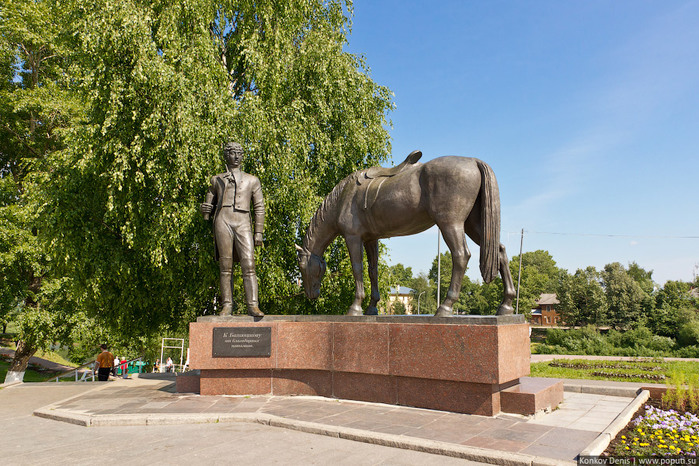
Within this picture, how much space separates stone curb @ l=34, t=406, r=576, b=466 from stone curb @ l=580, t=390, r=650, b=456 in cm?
50

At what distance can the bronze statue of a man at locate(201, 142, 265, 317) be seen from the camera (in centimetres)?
853

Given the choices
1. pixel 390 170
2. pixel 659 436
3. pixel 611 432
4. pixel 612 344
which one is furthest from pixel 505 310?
pixel 612 344

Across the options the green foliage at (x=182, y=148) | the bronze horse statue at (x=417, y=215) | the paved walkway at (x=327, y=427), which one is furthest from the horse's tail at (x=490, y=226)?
the green foliage at (x=182, y=148)

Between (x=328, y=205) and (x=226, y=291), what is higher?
(x=328, y=205)

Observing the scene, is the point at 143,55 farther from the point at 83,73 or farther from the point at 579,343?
the point at 579,343

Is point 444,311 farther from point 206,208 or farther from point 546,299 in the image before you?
point 546,299

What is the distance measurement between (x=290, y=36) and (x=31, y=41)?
10.4 meters

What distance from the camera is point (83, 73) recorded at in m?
12.2

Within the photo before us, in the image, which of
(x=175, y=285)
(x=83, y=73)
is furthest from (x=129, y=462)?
(x=83, y=73)

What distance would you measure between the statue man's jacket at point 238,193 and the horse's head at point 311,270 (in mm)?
903

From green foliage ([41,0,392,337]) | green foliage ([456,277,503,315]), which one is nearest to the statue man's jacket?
green foliage ([41,0,392,337])

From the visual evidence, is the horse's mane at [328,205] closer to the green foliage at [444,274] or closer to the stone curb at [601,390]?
the stone curb at [601,390]

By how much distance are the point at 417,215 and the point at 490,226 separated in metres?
1.14

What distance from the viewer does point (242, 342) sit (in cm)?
823
